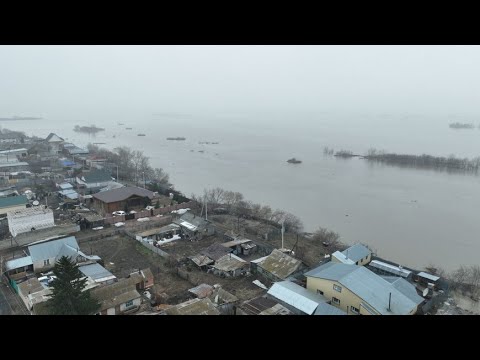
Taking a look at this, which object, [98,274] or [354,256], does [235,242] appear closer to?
[354,256]

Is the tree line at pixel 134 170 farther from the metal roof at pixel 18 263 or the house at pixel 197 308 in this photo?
the house at pixel 197 308

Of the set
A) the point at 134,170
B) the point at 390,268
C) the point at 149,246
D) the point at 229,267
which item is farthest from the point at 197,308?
the point at 134,170

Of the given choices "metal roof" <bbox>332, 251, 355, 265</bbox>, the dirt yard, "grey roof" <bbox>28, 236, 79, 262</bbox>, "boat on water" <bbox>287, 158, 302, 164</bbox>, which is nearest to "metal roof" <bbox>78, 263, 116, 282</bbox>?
the dirt yard

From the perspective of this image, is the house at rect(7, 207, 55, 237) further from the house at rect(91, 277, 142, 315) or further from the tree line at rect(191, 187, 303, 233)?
the tree line at rect(191, 187, 303, 233)
